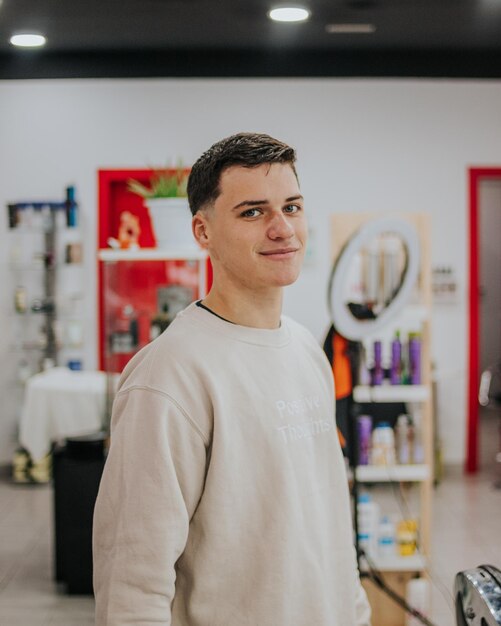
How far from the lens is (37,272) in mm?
6449

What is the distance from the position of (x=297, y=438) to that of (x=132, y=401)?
0.26 m

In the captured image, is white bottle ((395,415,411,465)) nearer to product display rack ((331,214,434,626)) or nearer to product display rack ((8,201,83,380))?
product display rack ((331,214,434,626))

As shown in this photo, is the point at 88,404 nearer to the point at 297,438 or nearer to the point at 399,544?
the point at 399,544

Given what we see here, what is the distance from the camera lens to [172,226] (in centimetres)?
402

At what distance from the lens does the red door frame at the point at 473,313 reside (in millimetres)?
6344

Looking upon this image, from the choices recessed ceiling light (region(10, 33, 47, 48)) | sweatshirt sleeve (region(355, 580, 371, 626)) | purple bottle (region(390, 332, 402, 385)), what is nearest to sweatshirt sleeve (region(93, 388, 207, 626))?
sweatshirt sleeve (region(355, 580, 371, 626))

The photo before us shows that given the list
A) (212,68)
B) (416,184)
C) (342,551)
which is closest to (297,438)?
(342,551)

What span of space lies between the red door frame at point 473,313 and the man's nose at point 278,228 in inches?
209

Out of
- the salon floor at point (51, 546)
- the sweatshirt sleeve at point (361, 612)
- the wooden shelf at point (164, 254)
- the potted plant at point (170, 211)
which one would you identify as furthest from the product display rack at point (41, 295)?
the sweatshirt sleeve at point (361, 612)

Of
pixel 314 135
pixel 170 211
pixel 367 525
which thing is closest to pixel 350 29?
pixel 314 135

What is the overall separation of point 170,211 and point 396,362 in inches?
49.1

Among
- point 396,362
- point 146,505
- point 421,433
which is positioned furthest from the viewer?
point 421,433

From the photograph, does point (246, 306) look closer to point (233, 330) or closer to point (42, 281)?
point (233, 330)

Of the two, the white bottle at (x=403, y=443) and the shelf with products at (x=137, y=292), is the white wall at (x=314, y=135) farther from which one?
the white bottle at (x=403, y=443)
